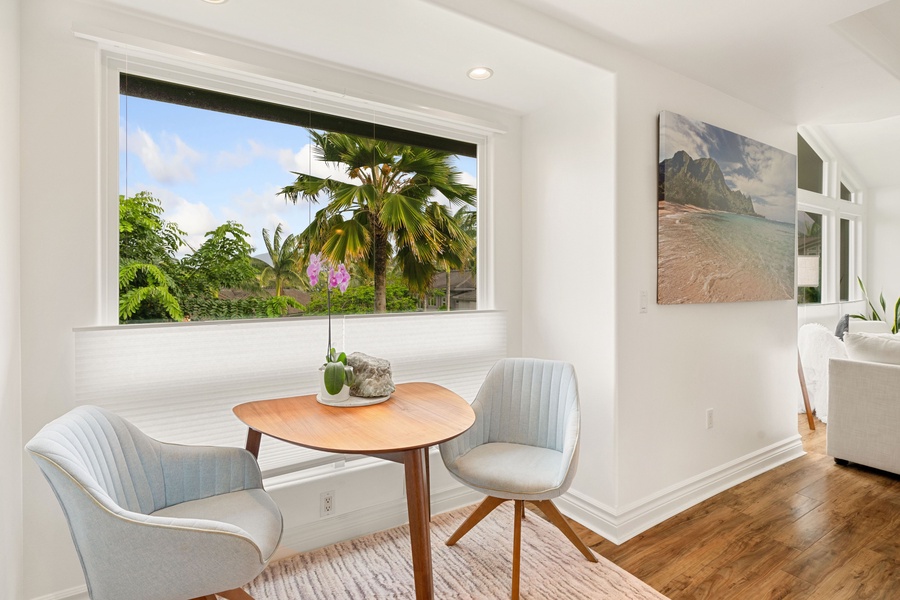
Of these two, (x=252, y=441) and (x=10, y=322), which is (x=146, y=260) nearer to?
(x=10, y=322)

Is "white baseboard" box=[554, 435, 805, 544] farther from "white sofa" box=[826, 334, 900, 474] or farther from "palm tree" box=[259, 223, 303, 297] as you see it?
"palm tree" box=[259, 223, 303, 297]

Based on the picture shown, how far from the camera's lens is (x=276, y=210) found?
226 centimetres

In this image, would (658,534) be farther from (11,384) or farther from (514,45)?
(11,384)

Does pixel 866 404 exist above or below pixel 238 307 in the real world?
below

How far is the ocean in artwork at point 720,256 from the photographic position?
2.54 meters

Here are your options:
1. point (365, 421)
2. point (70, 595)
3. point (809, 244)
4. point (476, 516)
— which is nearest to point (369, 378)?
point (365, 421)

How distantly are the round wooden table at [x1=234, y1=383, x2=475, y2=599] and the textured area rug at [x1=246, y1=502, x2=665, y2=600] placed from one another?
0.48 metres

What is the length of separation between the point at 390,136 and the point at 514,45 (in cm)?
80

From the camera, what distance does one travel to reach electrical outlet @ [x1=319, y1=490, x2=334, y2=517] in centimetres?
224

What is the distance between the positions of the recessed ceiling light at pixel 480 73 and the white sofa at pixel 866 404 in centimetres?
302

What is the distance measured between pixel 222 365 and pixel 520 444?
140cm

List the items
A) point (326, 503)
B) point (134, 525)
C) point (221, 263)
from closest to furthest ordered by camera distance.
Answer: point (134, 525), point (221, 263), point (326, 503)

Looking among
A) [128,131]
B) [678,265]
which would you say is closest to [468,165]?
[678,265]

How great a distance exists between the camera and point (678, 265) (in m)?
2.57
